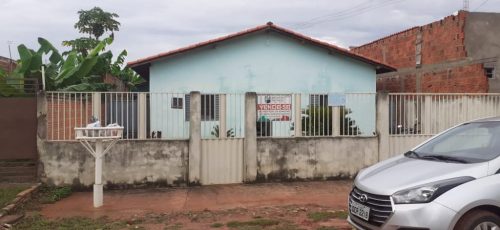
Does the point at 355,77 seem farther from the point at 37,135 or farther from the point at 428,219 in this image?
the point at 428,219

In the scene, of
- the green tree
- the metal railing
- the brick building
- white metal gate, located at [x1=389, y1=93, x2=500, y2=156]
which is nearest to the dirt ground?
white metal gate, located at [x1=389, y1=93, x2=500, y2=156]

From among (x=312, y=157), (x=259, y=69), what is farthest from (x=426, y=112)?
(x=259, y=69)

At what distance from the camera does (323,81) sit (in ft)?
51.3

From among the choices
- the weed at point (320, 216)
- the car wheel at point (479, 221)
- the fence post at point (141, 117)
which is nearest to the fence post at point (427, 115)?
the weed at point (320, 216)

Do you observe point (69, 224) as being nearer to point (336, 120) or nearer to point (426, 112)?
point (336, 120)

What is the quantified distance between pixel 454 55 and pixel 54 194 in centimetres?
1254

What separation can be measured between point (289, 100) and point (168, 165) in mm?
2938

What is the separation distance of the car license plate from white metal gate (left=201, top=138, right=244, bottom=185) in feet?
16.3

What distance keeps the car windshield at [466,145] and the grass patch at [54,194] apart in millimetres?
6352

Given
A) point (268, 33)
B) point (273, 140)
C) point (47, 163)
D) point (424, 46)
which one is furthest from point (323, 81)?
point (47, 163)

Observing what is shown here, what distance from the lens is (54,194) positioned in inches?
363

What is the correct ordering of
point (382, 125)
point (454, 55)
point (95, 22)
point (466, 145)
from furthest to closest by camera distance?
1. point (95, 22)
2. point (454, 55)
3. point (382, 125)
4. point (466, 145)

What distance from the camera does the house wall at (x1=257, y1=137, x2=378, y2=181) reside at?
34.1 feet

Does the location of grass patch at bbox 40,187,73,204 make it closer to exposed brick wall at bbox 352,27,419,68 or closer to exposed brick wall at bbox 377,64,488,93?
exposed brick wall at bbox 377,64,488,93
